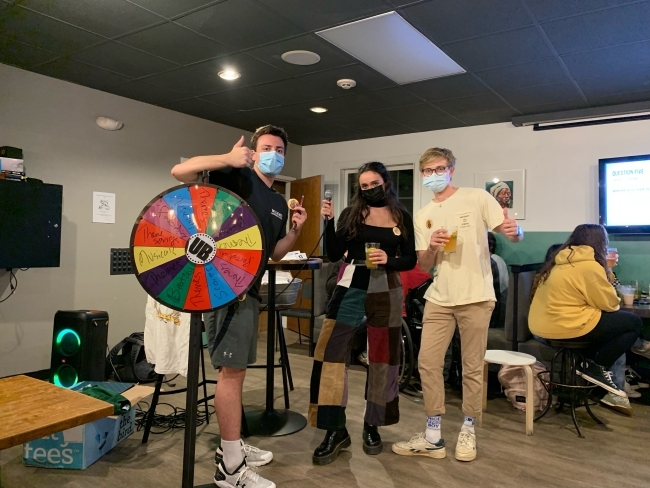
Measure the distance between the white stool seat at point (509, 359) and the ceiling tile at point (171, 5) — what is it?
→ 2622 mm

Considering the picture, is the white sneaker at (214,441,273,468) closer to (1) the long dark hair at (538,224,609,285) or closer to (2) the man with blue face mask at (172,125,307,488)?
(2) the man with blue face mask at (172,125,307,488)

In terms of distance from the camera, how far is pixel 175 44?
3.08 metres

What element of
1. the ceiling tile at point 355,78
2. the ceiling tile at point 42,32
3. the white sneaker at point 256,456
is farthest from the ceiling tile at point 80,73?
the white sneaker at point 256,456

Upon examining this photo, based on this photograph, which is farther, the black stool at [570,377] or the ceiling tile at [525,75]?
the ceiling tile at [525,75]

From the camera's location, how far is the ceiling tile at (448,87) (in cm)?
367

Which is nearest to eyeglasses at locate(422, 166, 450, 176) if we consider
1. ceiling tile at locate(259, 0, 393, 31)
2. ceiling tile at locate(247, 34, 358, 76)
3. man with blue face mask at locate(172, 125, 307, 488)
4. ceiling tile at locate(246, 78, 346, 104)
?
man with blue face mask at locate(172, 125, 307, 488)

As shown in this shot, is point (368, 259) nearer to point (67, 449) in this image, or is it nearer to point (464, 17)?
point (464, 17)

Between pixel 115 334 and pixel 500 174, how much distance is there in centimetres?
410

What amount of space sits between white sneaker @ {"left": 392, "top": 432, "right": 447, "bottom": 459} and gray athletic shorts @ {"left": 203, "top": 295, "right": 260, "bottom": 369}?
1.04m

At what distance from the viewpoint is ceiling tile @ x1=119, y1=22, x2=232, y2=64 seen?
9.52 feet

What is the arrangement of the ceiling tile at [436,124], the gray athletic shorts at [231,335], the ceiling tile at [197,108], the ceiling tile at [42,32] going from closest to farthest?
the gray athletic shorts at [231,335] → the ceiling tile at [42,32] → the ceiling tile at [197,108] → the ceiling tile at [436,124]

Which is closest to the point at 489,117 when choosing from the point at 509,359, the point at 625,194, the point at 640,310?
the point at 625,194

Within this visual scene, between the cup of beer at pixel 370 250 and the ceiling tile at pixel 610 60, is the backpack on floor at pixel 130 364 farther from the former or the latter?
the ceiling tile at pixel 610 60

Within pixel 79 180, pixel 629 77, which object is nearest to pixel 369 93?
pixel 629 77
